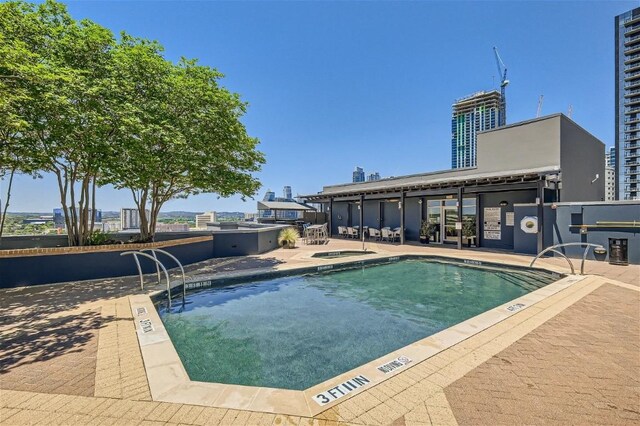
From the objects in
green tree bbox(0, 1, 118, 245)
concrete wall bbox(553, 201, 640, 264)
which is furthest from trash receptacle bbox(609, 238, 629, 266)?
green tree bbox(0, 1, 118, 245)

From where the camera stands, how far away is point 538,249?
10445mm

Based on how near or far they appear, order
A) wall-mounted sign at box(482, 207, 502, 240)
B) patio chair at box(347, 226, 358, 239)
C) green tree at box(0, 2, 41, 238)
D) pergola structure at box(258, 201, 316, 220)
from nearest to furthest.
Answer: green tree at box(0, 2, 41, 238) < wall-mounted sign at box(482, 207, 502, 240) < patio chair at box(347, 226, 358, 239) < pergola structure at box(258, 201, 316, 220)

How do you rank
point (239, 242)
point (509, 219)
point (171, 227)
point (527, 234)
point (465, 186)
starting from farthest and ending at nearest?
point (171, 227), point (465, 186), point (509, 219), point (239, 242), point (527, 234)

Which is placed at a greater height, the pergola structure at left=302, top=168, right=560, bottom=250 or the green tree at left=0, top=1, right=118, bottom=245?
the green tree at left=0, top=1, right=118, bottom=245

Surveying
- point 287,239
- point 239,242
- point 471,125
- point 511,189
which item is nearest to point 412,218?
point 511,189

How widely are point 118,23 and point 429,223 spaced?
49.7ft

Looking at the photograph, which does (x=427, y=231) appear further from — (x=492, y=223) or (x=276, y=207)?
(x=276, y=207)

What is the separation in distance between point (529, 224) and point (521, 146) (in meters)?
4.82

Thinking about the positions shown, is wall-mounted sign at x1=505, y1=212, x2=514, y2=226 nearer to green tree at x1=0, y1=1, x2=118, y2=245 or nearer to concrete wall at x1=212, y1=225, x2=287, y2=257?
concrete wall at x1=212, y1=225, x2=287, y2=257

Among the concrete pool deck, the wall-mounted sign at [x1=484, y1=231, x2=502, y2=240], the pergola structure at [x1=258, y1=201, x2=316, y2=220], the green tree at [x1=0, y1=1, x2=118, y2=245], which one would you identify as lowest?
the concrete pool deck

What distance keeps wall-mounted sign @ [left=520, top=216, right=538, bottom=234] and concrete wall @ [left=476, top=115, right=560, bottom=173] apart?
3.43 metres

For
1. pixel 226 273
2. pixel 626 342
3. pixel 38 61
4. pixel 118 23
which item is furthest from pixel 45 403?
pixel 118 23

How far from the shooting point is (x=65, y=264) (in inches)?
261

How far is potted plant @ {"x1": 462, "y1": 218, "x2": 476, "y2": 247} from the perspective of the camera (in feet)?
44.0
